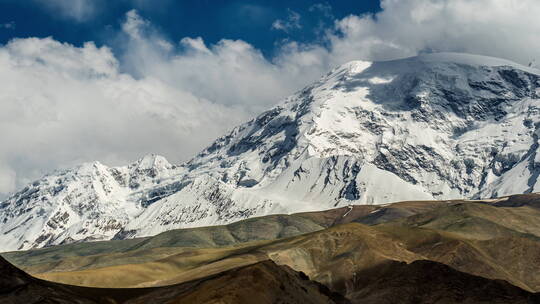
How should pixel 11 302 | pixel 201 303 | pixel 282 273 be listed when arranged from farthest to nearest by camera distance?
pixel 282 273, pixel 201 303, pixel 11 302

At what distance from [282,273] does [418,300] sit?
43.1 metres

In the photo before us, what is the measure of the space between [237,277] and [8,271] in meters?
46.8

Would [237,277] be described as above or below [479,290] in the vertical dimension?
above

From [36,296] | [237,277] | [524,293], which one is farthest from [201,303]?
[524,293]

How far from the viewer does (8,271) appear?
124m

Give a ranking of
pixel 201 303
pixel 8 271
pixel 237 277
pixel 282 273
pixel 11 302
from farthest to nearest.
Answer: pixel 282 273 < pixel 237 277 < pixel 201 303 < pixel 8 271 < pixel 11 302

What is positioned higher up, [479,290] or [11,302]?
[11,302]

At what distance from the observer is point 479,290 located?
174 metres

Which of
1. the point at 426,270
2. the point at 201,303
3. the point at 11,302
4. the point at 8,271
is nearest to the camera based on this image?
the point at 11,302

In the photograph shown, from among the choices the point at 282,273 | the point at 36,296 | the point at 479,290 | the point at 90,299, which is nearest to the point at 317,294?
the point at 282,273

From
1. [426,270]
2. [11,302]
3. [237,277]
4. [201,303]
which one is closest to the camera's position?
[11,302]

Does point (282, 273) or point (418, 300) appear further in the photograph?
point (418, 300)

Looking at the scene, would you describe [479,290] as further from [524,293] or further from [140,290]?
[140,290]

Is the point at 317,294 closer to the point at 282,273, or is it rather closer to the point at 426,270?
the point at 282,273
